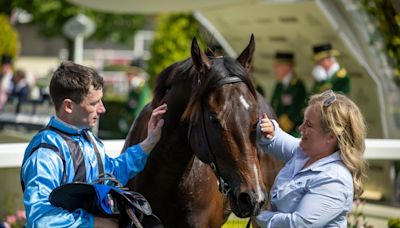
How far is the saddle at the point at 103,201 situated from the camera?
9.46 ft

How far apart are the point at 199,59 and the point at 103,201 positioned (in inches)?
42.3

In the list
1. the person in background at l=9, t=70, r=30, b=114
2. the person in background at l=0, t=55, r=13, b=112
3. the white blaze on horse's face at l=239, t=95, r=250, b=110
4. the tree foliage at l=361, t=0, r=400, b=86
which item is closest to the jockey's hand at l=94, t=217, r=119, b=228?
the white blaze on horse's face at l=239, t=95, r=250, b=110

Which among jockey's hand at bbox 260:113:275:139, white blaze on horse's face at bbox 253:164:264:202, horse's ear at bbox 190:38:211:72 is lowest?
white blaze on horse's face at bbox 253:164:264:202

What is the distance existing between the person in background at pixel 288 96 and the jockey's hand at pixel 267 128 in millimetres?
4573

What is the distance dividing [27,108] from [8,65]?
6.20 meters

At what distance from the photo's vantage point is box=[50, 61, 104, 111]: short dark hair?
3.11 m

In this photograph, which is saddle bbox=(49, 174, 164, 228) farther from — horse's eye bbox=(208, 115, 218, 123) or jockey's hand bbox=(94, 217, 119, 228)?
horse's eye bbox=(208, 115, 218, 123)

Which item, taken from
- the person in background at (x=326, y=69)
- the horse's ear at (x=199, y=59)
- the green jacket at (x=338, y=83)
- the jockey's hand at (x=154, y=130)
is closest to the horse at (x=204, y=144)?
the horse's ear at (x=199, y=59)

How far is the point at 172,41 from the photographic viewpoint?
1941 cm

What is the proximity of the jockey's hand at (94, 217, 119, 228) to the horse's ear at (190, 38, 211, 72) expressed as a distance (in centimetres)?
104

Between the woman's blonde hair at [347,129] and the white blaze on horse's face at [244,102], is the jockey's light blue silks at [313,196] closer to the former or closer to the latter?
the woman's blonde hair at [347,129]

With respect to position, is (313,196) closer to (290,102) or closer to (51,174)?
(51,174)

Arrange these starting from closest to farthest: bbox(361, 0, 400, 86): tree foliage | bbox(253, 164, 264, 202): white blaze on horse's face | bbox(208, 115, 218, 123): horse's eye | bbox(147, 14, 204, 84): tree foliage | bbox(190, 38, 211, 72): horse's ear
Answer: bbox(253, 164, 264, 202): white blaze on horse's face
bbox(208, 115, 218, 123): horse's eye
bbox(190, 38, 211, 72): horse's ear
bbox(361, 0, 400, 86): tree foliage
bbox(147, 14, 204, 84): tree foliage

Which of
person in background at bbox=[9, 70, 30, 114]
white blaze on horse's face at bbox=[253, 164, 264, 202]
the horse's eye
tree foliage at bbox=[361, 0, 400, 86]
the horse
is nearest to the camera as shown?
white blaze on horse's face at bbox=[253, 164, 264, 202]
